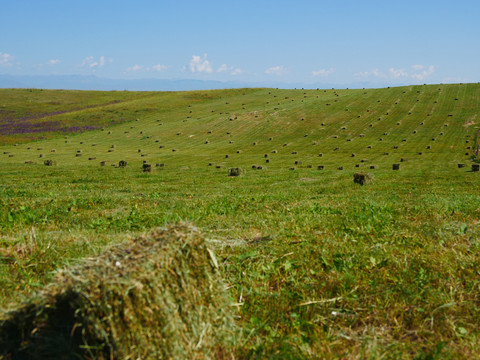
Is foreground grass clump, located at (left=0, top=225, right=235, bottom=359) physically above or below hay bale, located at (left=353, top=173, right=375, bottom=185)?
above

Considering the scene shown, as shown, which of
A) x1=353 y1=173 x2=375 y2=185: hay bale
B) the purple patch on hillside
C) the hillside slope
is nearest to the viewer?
x1=353 y1=173 x2=375 y2=185: hay bale

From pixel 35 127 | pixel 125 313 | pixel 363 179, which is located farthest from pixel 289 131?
pixel 125 313

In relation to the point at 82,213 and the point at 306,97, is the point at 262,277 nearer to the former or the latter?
the point at 82,213

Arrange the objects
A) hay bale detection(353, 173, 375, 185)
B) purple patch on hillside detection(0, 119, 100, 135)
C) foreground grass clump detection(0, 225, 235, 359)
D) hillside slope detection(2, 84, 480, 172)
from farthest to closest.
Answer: purple patch on hillside detection(0, 119, 100, 135), hillside slope detection(2, 84, 480, 172), hay bale detection(353, 173, 375, 185), foreground grass clump detection(0, 225, 235, 359)

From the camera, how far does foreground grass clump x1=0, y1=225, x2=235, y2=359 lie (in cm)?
360

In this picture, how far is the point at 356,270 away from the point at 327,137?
70754mm

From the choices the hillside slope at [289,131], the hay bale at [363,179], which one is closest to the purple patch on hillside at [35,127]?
the hillside slope at [289,131]

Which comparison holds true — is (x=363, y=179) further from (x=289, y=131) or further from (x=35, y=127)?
(x=35, y=127)

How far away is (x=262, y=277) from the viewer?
6121mm

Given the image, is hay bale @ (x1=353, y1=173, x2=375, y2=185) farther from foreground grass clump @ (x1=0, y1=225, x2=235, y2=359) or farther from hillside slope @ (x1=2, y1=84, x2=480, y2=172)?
foreground grass clump @ (x1=0, y1=225, x2=235, y2=359)

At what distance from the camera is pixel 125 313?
362 centimetres

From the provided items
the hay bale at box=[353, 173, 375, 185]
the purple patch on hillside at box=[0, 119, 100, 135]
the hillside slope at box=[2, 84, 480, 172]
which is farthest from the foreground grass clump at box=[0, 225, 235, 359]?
the purple patch on hillside at box=[0, 119, 100, 135]

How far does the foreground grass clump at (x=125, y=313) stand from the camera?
3.60 m

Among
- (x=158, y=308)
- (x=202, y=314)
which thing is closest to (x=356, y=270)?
(x=202, y=314)
